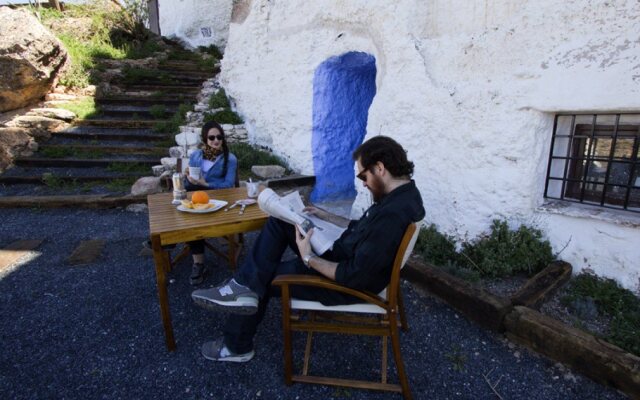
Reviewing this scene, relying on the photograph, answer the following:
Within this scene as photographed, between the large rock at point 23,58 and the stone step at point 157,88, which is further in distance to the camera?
the stone step at point 157,88

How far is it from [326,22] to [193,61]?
23.7ft

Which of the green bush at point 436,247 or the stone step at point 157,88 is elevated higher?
the stone step at point 157,88

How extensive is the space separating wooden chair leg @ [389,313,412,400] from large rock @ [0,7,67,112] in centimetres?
758

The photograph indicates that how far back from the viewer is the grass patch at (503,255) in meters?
2.75

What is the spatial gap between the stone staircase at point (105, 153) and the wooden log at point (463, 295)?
3780 mm

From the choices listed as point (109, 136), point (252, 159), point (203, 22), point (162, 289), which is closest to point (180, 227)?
point (162, 289)

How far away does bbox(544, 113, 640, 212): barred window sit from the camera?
253cm

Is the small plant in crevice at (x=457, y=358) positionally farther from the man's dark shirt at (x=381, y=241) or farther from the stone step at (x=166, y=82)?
the stone step at (x=166, y=82)

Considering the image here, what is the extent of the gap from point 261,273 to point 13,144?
630 cm

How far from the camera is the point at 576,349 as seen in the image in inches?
77.1

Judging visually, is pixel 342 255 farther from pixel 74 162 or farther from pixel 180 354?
pixel 74 162

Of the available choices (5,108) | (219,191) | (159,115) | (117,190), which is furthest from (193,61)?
(219,191)

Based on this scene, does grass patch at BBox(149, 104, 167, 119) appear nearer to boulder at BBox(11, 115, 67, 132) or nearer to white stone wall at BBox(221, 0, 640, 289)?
boulder at BBox(11, 115, 67, 132)

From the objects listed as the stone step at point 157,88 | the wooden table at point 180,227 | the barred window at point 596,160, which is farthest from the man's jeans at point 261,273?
the stone step at point 157,88
